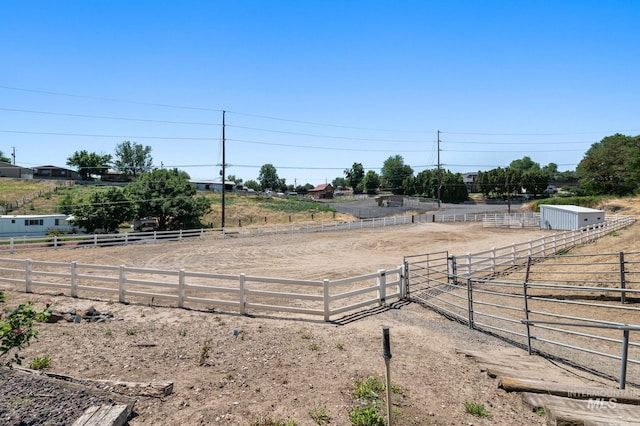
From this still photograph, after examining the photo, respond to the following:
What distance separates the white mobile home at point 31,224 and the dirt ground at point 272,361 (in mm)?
35065

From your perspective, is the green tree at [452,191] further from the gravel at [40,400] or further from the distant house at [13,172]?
the distant house at [13,172]

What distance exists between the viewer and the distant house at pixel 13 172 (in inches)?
3846

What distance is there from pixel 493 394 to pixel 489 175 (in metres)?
105

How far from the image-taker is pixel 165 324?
9547mm

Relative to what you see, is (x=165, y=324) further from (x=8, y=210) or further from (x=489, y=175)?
(x=489, y=175)

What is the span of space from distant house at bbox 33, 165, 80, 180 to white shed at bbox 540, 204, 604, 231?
378 ft

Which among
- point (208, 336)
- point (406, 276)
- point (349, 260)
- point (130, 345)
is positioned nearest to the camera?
point (130, 345)

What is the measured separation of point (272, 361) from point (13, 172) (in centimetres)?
12210

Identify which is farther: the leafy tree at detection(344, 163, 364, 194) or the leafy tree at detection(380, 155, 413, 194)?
the leafy tree at detection(344, 163, 364, 194)

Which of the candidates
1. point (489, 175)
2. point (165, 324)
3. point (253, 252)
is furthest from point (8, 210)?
point (489, 175)

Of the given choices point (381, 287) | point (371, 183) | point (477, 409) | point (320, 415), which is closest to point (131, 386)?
point (320, 415)

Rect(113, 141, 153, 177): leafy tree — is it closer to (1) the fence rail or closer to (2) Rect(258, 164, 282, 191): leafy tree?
(2) Rect(258, 164, 282, 191): leafy tree

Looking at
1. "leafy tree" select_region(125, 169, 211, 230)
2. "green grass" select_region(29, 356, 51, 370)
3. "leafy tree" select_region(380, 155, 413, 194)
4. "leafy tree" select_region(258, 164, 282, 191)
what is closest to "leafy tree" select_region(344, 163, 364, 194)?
"leafy tree" select_region(380, 155, 413, 194)

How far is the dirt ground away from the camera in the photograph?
5.26m
